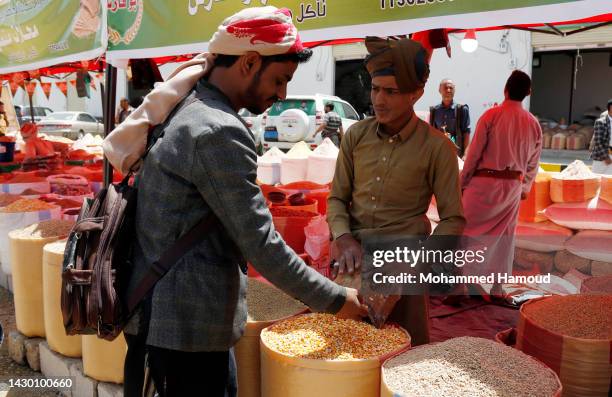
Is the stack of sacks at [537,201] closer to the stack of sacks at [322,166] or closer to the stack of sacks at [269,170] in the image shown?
the stack of sacks at [322,166]

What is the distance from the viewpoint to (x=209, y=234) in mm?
1309

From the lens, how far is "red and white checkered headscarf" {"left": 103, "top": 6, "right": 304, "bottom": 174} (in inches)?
→ 52.2

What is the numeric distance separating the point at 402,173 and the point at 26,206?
118 inches

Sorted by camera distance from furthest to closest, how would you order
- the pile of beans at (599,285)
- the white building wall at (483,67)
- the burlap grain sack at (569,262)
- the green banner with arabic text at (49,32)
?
the white building wall at (483,67) → the burlap grain sack at (569,262) → the green banner with arabic text at (49,32) → the pile of beans at (599,285)

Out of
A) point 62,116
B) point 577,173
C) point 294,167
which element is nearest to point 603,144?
point 577,173

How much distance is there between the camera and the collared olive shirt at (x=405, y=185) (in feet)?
6.37

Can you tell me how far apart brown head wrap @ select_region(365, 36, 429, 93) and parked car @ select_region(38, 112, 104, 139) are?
50.1 ft

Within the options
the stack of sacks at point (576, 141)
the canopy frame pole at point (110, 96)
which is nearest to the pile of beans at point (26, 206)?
the canopy frame pole at point (110, 96)

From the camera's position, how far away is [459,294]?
11.4ft

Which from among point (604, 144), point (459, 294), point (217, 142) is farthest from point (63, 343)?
point (604, 144)

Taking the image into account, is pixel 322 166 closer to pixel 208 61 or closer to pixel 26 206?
pixel 26 206

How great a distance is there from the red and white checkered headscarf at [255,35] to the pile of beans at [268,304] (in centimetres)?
103

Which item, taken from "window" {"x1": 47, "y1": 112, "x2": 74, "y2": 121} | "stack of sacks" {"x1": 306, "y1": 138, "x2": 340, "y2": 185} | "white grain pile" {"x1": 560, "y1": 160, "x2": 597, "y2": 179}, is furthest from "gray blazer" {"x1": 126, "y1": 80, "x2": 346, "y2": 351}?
"window" {"x1": 47, "y1": 112, "x2": 74, "y2": 121}

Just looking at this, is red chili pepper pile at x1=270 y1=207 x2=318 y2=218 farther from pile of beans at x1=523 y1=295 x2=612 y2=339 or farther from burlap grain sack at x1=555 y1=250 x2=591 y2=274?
burlap grain sack at x1=555 y1=250 x2=591 y2=274
